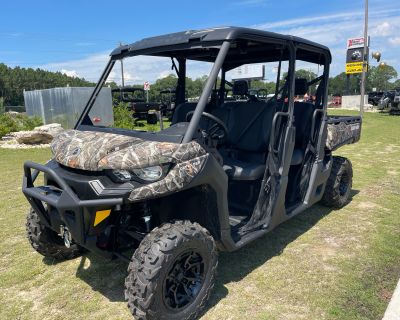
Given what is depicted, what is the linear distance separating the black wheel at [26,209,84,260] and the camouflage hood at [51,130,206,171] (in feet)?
2.93

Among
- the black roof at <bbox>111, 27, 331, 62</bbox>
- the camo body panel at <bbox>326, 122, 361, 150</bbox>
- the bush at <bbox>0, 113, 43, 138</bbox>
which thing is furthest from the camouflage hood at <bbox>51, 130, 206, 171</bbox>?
the bush at <bbox>0, 113, 43, 138</bbox>

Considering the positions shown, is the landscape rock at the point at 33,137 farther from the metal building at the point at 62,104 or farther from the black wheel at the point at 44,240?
the black wheel at the point at 44,240

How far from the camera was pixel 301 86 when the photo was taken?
416 centimetres

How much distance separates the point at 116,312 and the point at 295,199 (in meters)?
2.26

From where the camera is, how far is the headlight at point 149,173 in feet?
8.30

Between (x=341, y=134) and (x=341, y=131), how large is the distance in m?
0.04

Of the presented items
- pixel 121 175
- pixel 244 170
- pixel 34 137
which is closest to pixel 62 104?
pixel 34 137

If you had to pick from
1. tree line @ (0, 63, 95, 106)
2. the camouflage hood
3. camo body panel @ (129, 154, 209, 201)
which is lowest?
camo body panel @ (129, 154, 209, 201)

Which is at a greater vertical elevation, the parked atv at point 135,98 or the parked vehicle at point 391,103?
the parked atv at point 135,98

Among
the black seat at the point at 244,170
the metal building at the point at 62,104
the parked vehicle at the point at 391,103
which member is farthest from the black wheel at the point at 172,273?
the parked vehicle at the point at 391,103

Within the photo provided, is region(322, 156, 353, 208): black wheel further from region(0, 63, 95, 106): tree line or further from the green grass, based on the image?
region(0, 63, 95, 106): tree line

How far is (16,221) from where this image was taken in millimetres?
4879

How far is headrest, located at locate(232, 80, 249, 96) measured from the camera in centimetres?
441

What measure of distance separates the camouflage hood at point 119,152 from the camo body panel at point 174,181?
0.04 meters
